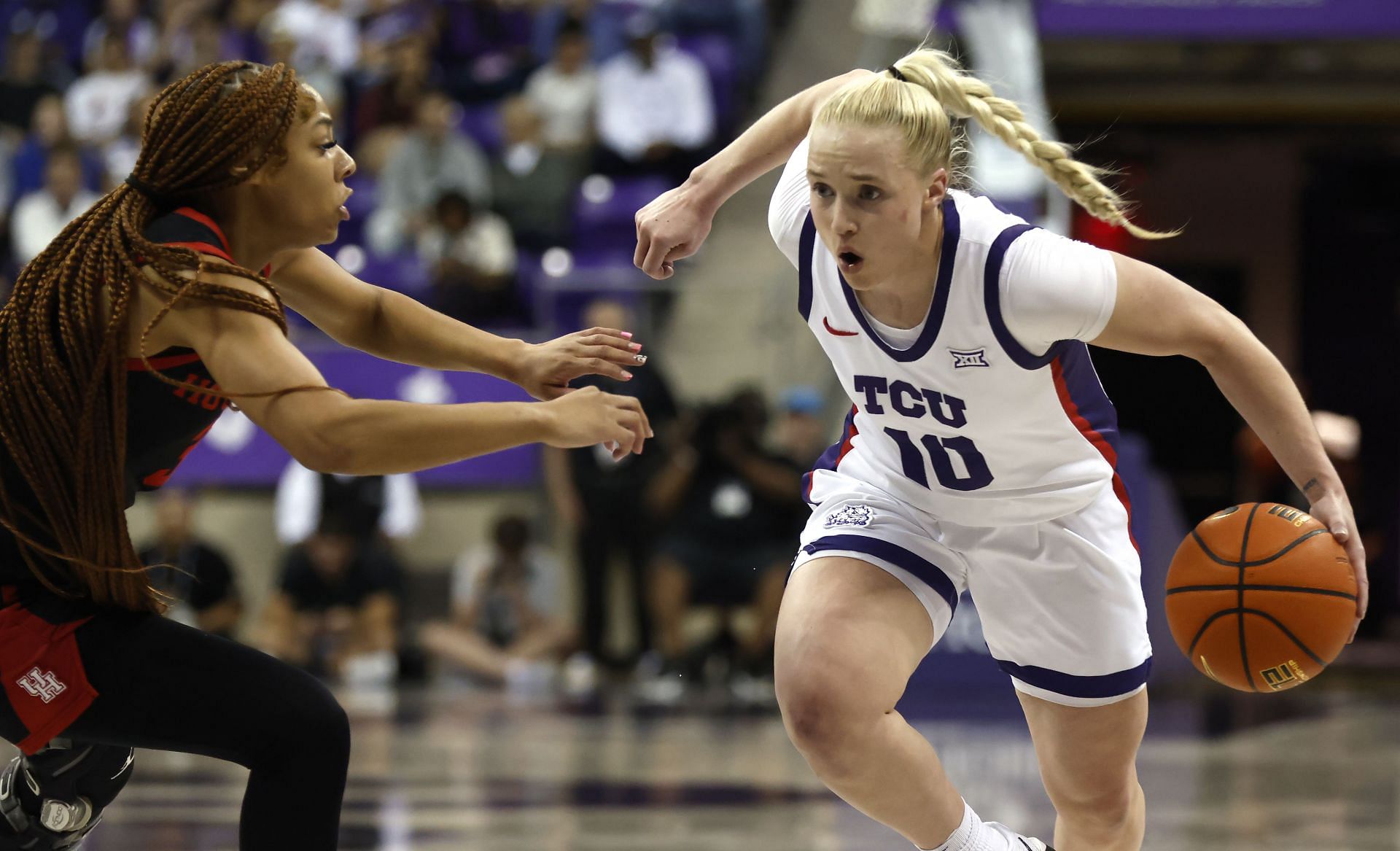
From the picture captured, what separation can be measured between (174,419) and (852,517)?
59.3 inches

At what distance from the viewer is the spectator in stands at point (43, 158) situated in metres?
12.1

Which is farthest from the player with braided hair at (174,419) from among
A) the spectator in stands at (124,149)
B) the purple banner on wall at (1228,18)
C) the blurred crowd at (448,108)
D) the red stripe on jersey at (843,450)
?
the spectator in stands at (124,149)

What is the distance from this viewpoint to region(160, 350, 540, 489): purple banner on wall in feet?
32.0

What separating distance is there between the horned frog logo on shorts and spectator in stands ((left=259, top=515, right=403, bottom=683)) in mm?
6229

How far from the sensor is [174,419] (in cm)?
305

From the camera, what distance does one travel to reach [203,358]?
9.42 feet

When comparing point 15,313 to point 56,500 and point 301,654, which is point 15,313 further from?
point 301,654

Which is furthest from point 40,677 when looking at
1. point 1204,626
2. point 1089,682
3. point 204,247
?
point 1204,626

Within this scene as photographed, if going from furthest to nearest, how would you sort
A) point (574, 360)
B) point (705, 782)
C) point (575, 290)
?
point (575, 290)
point (705, 782)
point (574, 360)

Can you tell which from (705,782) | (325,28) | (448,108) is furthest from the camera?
(325,28)

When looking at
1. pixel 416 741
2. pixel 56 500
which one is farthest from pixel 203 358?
pixel 416 741

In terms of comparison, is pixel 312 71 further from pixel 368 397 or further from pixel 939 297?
pixel 939 297

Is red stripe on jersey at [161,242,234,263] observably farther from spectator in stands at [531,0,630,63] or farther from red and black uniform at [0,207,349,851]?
spectator in stands at [531,0,630,63]

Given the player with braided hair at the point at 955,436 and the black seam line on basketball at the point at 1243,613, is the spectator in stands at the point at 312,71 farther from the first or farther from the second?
the black seam line on basketball at the point at 1243,613
